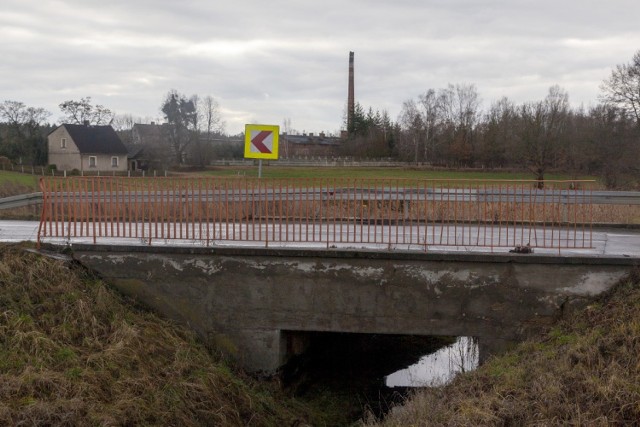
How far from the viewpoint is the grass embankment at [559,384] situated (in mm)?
6324

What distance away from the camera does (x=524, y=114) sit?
51188 millimetres

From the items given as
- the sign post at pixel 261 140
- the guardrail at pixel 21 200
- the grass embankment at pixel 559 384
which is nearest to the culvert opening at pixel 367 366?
the grass embankment at pixel 559 384

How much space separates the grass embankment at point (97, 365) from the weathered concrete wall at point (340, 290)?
527mm

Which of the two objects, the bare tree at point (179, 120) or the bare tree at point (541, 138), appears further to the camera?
the bare tree at point (179, 120)

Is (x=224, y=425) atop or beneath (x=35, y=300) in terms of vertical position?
beneath

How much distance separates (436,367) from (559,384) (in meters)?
5.85

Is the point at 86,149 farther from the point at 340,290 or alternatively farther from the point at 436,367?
the point at 340,290

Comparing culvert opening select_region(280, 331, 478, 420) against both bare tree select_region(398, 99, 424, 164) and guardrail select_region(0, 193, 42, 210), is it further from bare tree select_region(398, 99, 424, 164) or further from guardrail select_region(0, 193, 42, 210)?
bare tree select_region(398, 99, 424, 164)

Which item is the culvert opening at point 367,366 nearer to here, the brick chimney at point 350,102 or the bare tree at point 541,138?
the bare tree at point 541,138

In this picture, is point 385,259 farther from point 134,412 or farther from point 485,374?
point 134,412

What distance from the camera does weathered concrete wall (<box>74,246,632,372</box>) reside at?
952 cm

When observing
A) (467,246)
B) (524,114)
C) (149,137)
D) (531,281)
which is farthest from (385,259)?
(149,137)

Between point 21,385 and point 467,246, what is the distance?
272 inches

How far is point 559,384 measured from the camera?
6.82m
